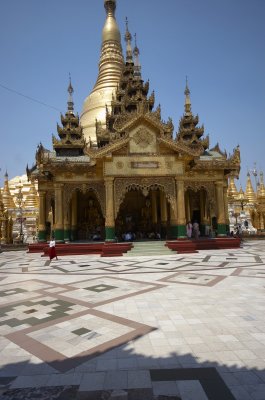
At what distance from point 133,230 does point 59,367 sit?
2181 cm

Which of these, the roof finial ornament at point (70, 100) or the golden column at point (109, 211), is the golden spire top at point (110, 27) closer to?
the roof finial ornament at point (70, 100)

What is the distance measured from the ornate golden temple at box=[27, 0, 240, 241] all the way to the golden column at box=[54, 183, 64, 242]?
7cm

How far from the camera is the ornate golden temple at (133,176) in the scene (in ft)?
63.2

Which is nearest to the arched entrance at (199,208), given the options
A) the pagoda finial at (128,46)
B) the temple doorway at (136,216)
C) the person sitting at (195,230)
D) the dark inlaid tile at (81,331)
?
the person sitting at (195,230)

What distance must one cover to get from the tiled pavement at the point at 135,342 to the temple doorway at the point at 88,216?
16.7 meters

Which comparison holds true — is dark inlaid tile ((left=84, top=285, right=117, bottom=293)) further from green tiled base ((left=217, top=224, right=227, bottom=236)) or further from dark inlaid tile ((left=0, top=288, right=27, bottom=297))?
green tiled base ((left=217, top=224, right=227, bottom=236))

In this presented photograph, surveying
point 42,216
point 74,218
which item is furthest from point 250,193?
point 42,216

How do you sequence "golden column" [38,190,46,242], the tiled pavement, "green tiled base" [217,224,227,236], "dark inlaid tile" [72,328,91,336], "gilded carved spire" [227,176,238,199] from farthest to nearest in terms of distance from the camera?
"gilded carved spire" [227,176,238,199], "golden column" [38,190,46,242], "green tiled base" [217,224,227,236], "dark inlaid tile" [72,328,91,336], the tiled pavement

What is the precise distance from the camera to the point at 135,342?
4.53 meters

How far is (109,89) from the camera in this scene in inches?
1372

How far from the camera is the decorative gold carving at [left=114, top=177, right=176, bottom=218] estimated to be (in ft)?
63.3

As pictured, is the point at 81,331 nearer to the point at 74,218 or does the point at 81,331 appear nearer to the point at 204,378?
the point at 204,378

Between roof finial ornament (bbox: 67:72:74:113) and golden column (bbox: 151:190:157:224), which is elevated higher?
roof finial ornament (bbox: 67:72:74:113)

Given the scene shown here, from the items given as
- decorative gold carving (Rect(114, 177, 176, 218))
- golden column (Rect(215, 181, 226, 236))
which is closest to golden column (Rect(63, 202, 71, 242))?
decorative gold carving (Rect(114, 177, 176, 218))
